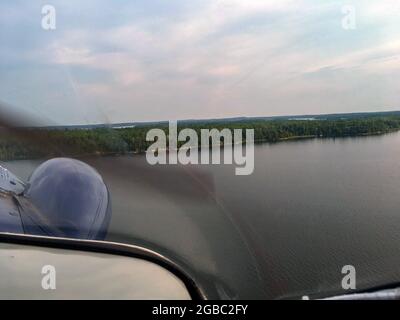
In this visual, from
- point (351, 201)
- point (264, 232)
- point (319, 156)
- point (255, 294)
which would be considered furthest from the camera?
point (319, 156)

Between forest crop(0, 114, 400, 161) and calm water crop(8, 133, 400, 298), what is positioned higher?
forest crop(0, 114, 400, 161)

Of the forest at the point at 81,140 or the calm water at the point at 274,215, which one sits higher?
the forest at the point at 81,140

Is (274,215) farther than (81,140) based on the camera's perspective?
Yes

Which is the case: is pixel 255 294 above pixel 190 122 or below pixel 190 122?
below

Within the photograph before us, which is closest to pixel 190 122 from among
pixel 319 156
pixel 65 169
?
pixel 65 169

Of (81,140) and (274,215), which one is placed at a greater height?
(81,140)

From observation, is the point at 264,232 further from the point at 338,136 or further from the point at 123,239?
the point at 338,136

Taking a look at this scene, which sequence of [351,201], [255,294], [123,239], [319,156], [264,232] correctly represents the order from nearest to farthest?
[123,239] < [255,294] < [264,232] < [351,201] < [319,156]
